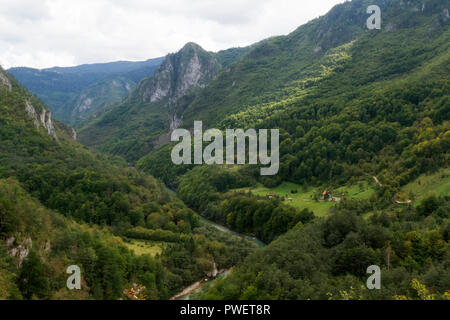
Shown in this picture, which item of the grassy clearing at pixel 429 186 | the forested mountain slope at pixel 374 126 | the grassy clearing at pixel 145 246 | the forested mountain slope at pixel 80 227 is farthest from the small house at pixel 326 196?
the grassy clearing at pixel 145 246

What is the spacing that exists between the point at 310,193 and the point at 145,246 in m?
59.9

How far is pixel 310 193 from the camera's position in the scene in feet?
386

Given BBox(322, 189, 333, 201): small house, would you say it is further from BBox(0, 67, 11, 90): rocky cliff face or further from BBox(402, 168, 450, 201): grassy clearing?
BBox(0, 67, 11, 90): rocky cliff face

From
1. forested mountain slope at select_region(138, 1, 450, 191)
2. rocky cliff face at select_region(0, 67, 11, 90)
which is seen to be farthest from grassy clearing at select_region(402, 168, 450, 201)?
rocky cliff face at select_region(0, 67, 11, 90)

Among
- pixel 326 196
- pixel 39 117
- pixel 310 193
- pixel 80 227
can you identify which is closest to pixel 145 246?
pixel 80 227

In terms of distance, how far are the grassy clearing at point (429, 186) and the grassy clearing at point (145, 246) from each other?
59.4 metres

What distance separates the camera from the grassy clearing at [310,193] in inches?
3858

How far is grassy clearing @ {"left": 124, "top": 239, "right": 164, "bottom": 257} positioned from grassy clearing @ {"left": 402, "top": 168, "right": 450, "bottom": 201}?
195ft

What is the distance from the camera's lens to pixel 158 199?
108312mm

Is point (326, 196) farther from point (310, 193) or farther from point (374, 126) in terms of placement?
point (374, 126)

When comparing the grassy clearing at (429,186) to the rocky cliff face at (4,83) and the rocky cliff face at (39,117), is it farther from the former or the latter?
the rocky cliff face at (4,83)
